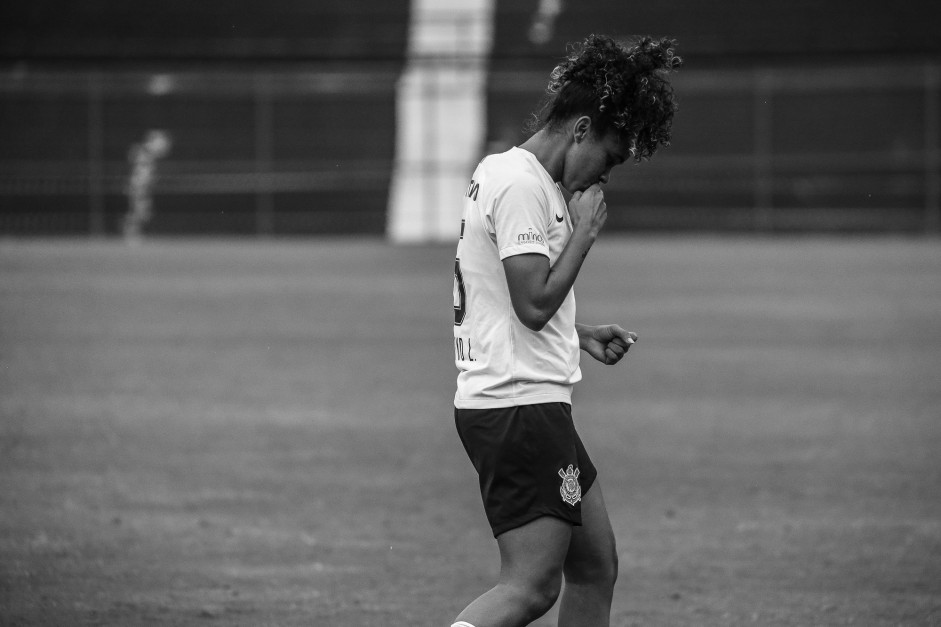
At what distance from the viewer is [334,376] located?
12344 mm

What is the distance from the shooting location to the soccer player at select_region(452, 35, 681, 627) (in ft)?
11.6

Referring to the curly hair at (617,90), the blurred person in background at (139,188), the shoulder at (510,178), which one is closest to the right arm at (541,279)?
the shoulder at (510,178)

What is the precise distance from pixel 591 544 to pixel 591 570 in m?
0.09

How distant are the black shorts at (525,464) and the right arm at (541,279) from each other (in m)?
0.21

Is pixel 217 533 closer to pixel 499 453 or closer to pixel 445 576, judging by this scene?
pixel 445 576

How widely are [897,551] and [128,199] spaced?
27.8 meters

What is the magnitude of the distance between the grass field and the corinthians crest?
1.87 meters

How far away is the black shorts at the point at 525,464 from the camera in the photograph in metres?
3.54

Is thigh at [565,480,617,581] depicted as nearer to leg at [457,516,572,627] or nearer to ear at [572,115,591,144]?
leg at [457,516,572,627]

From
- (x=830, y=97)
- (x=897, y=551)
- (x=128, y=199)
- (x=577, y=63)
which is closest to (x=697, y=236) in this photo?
(x=830, y=97)

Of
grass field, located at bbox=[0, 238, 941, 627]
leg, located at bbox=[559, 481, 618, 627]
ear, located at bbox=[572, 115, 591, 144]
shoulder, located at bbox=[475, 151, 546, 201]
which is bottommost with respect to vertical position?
grass field, located at bbox=[0, 238, 941, 627]

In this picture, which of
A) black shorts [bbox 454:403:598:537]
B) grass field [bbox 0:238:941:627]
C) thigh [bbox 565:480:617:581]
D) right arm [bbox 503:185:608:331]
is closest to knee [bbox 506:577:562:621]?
black shorts [bbox 454:403:598:537]

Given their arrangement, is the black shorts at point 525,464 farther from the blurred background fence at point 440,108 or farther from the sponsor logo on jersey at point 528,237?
the blurred background fence at point 440,108

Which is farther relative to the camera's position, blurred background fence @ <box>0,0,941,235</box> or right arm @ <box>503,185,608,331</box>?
blurred background fence @ <box>0,0,941,235</box>
